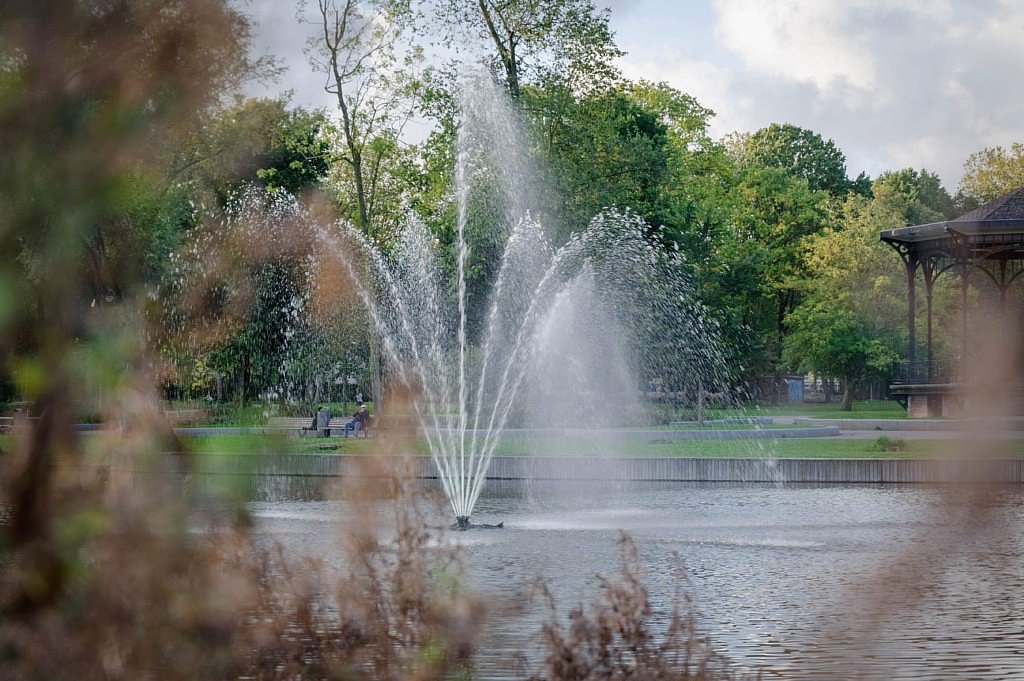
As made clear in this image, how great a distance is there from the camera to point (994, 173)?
57.8 meters

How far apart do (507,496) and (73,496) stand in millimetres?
16154

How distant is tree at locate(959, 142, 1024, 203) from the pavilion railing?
22.8 m

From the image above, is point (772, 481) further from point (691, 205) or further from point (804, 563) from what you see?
point (691, 205)

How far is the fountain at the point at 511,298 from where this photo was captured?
31.4 m

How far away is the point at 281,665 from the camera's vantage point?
471 cm

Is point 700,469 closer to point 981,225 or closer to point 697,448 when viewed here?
point 697,448

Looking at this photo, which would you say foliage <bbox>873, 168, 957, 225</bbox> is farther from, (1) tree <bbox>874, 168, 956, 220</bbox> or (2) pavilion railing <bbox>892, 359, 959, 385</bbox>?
(2) pavilion railing <bbox>892, 359, 959, 385</bbox>

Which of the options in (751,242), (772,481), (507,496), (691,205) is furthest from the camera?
(751,242)

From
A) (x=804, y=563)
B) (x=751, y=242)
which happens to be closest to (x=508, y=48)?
(x=751, y=242)

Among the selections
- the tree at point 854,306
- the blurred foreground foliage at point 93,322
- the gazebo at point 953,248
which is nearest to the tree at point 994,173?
the tree at point 854,306

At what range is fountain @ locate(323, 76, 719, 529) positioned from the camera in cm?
3138

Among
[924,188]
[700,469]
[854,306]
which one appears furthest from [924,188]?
[700,469]

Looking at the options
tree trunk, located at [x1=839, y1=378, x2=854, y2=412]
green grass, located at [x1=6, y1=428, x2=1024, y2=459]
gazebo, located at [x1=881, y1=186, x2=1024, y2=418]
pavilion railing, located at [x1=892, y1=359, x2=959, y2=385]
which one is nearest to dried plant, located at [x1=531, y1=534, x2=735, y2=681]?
green grass, located at [x1=6, y1=428, x2=1024, y2=459]

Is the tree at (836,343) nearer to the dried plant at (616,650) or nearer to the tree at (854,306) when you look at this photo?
the tree at (854,306)
